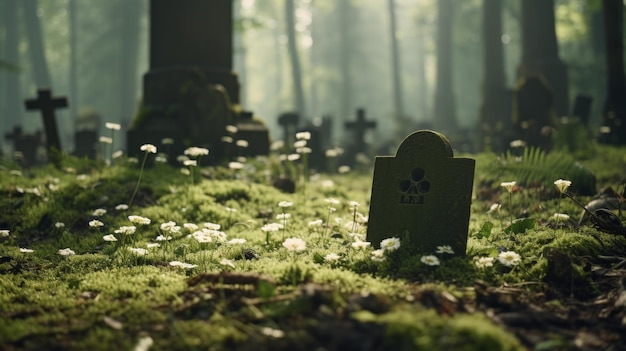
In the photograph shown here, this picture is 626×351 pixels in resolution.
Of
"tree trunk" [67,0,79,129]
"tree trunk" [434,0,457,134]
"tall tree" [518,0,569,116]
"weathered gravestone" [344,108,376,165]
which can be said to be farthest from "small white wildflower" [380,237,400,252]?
"tree trunk" [67,0,79,129]

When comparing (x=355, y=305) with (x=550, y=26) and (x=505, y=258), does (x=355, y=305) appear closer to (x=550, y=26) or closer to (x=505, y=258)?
(x=505, y=258)

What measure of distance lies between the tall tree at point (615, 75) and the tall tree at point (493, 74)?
21.1 ft

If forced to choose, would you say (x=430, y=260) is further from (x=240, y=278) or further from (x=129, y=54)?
(x=129, y=54)

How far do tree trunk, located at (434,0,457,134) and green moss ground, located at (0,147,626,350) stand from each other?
Result: 866 inches

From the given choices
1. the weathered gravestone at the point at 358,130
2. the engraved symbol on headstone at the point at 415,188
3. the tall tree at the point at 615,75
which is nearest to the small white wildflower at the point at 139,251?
the engraved symbol on headstone at the point at 415,188

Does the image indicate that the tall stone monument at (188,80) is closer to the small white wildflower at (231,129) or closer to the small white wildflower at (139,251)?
the small white wildflower at (231,129)

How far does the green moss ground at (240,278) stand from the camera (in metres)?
2.63

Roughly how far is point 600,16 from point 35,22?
31289mm

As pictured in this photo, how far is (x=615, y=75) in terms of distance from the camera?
11.2m

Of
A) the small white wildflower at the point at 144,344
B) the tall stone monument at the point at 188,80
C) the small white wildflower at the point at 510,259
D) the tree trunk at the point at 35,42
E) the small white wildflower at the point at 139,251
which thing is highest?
the tree trunk at the point at 35,42

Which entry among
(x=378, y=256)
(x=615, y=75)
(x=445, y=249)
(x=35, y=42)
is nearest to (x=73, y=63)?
(x=35, y=42)

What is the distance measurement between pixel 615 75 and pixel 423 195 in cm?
880

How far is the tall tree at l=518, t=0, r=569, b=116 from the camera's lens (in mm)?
16047

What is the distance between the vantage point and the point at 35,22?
113 feet
